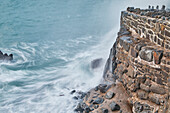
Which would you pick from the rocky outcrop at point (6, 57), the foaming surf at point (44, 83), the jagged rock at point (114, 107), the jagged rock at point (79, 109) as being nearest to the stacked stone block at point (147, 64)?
the jagged rock at point (114, 107)

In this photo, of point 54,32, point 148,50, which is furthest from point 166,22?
point 54,32

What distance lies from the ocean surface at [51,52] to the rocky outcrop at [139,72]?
2.38 meters

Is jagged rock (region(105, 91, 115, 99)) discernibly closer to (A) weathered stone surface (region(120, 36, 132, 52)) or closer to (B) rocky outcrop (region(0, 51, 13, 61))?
(A) weathered stone surface (region(120, 36, 132, 52))

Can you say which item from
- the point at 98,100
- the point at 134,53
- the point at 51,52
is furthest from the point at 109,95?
the point at 51,52

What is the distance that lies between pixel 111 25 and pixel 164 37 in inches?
979

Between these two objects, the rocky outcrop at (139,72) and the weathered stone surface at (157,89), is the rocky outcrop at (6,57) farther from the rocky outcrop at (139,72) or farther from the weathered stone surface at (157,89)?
→ the weathered stone surface at (157,89)

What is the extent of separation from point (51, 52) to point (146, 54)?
47.3 feet

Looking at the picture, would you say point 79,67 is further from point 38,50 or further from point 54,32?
point 54,32

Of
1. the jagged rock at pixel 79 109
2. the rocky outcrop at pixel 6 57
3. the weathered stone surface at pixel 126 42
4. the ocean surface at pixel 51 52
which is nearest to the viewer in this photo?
the weathered stone surface at pixel 126 42

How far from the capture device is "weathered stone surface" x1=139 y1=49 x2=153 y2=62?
5.64m

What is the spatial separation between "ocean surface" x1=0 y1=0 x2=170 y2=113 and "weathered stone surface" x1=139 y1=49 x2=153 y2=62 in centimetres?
448

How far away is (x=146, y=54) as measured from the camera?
575 centimetres

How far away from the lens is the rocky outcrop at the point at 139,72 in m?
5.52

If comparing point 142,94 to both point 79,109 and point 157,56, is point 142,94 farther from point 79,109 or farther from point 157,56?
point 79,109
